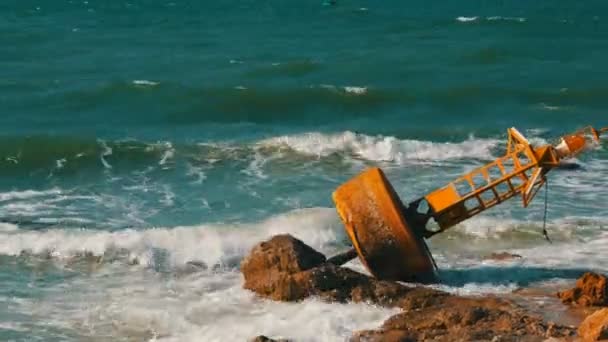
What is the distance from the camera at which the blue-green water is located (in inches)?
588

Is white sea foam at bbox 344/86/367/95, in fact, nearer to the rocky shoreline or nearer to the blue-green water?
the blue-green water

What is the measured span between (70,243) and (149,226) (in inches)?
68.1

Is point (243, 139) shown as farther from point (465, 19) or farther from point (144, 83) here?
point (465, 19)

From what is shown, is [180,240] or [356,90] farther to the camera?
[356,90]

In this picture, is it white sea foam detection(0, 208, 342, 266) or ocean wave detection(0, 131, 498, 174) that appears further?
ocean wave detection(0, 131, 498, 174)

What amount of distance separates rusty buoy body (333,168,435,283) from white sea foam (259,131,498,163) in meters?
10.1

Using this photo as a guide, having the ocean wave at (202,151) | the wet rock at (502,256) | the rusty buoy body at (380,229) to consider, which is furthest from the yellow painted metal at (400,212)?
the ocean wave at (202,151)

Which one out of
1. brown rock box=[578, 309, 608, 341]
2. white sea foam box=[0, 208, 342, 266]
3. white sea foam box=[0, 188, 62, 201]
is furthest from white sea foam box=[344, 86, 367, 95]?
brown rock box=[578, 309, 608, 341]

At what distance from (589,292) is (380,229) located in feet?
9.13

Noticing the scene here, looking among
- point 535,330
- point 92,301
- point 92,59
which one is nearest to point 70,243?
point 92,301

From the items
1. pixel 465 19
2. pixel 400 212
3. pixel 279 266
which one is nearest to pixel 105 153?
pixel 279 266

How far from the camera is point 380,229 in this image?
44.5 feet

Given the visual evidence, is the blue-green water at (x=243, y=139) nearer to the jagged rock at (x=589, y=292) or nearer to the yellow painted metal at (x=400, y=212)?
the yellow painted metal at (x=400, y=212)

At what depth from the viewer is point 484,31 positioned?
41625 millimetres
